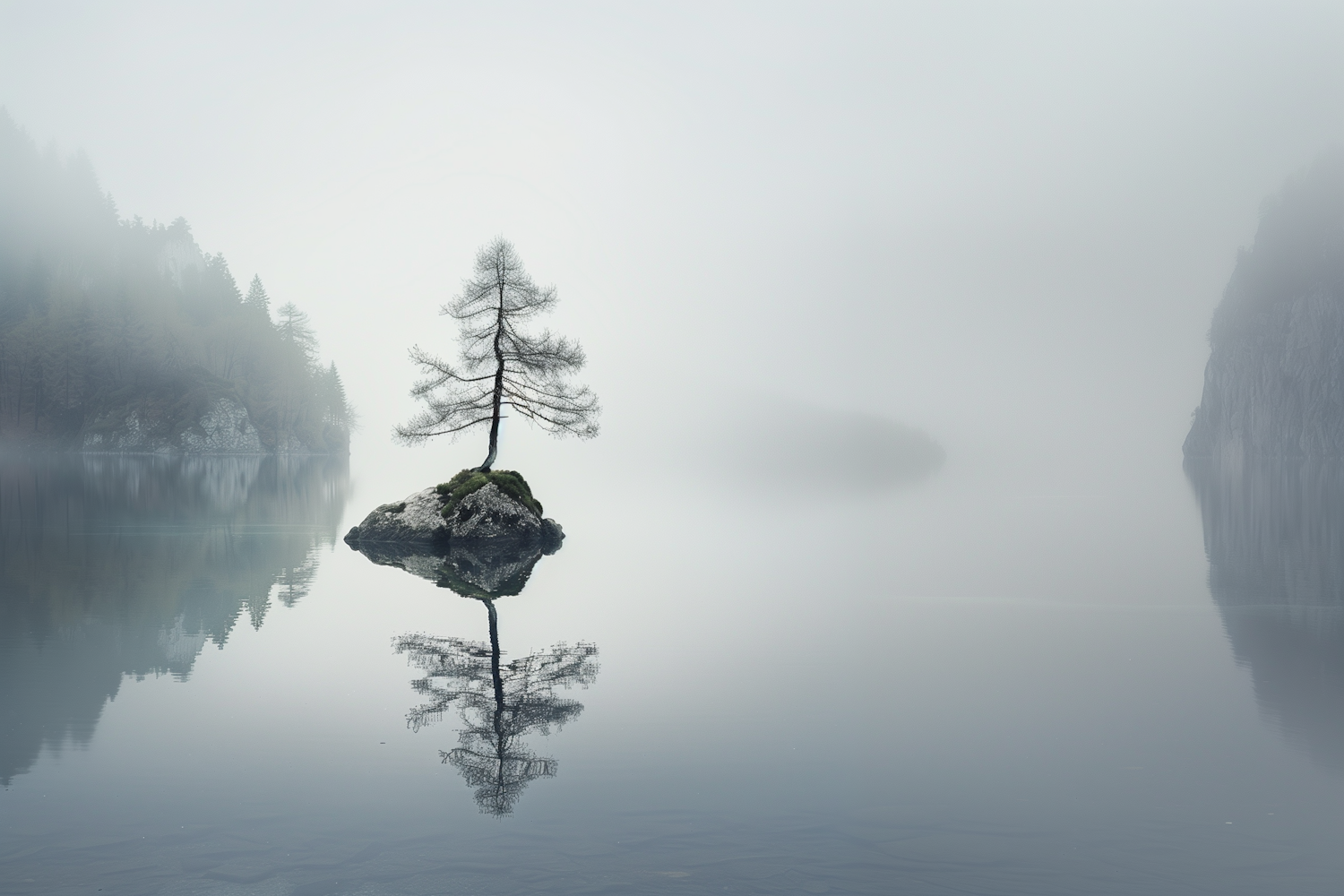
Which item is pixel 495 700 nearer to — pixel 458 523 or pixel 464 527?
pixel 464 527

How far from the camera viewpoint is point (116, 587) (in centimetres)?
1970

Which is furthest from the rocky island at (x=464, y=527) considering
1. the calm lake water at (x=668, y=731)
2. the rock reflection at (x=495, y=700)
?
the rock reflection at (x=495, y=700)

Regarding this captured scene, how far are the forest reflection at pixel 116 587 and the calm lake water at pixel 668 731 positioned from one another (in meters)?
0.13

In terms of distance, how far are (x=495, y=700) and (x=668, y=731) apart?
2575mm

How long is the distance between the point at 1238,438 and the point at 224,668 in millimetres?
231128

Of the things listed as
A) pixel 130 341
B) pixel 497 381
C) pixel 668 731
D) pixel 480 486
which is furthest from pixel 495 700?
pixel 130 341

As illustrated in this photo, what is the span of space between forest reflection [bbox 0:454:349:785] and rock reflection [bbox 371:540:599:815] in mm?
3728

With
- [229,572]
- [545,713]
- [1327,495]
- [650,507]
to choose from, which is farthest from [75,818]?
[1327,495]

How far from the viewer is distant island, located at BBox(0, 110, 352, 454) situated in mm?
129000

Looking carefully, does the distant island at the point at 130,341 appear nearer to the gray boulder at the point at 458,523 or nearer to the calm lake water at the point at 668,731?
the gray boulder at the point at 458,523

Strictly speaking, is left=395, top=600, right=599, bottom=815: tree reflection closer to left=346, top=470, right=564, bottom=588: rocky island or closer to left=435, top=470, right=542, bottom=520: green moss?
left=346, top=470, right=564, bottom=588: rocky island

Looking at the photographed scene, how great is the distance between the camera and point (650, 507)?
51500 millimetres

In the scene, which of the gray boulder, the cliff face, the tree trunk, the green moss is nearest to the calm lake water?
the gray boulder

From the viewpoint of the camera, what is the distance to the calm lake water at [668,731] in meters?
6.76
